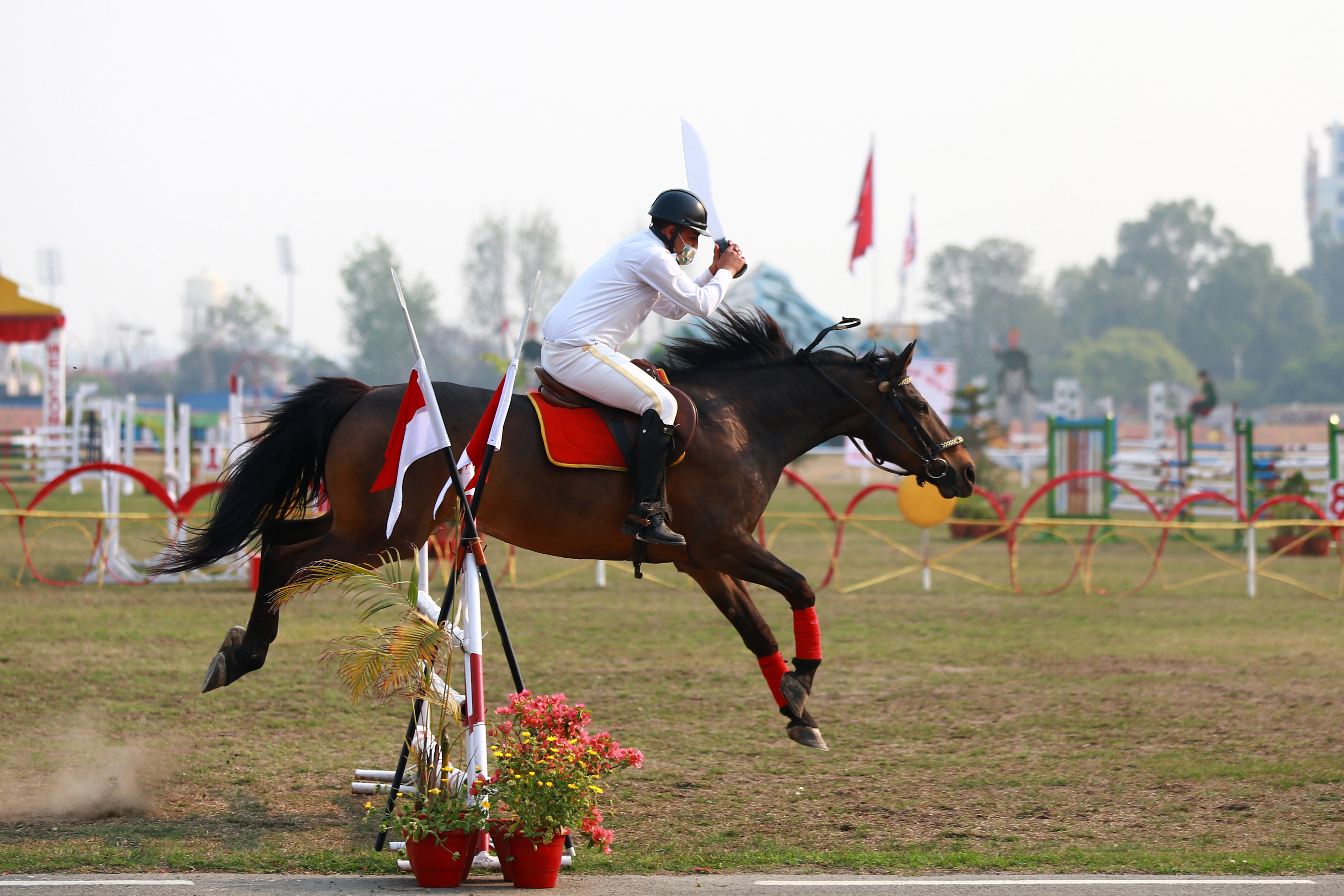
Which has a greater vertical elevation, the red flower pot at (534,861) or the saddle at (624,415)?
the saddle at (624,415)

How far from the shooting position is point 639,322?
19.5 feet

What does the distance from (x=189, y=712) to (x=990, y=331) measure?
4547 inches

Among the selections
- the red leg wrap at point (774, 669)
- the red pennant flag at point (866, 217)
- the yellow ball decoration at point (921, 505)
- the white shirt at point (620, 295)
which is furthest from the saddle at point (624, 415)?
the red pennant flag at point (866, 217)

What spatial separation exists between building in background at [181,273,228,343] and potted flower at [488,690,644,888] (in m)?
101

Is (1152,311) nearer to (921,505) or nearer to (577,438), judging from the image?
(921,505)

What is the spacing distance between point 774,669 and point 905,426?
4.87ft

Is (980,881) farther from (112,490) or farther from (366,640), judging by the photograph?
(112,490)

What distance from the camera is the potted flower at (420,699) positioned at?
4.53m

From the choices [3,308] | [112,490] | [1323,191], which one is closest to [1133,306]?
[1323,191]

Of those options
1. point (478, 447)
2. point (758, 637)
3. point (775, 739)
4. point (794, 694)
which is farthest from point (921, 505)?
point (478, 447)

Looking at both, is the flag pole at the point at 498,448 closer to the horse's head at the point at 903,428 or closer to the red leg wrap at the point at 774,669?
the red leg wrap at the point at 774,669

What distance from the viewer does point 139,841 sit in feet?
16.6

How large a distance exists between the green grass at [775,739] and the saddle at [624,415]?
166 centimetres

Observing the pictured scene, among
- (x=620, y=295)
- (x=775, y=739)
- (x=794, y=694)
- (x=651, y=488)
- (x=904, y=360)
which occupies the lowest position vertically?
(x=775, y=739)
